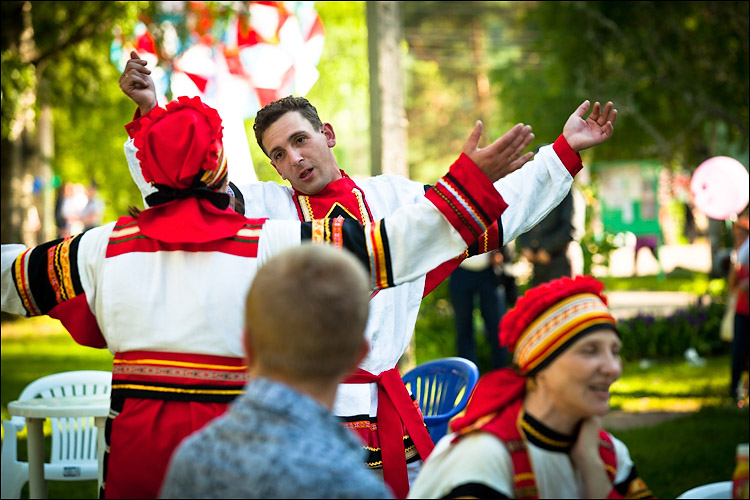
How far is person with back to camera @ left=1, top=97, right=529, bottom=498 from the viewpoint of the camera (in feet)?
8.20

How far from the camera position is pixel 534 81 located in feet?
53.8

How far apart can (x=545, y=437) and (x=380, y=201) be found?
4.56 feet

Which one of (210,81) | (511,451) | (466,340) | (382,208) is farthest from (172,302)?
(210,81)

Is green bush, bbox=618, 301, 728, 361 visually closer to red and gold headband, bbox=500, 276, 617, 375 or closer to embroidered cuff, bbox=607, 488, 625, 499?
red and gold headband, bbox=500, 276, 617, 375

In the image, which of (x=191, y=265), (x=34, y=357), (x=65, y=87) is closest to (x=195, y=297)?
(x=191, y=265)

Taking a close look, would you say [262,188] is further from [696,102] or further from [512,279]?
[696,102]

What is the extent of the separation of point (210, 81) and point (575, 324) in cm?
820

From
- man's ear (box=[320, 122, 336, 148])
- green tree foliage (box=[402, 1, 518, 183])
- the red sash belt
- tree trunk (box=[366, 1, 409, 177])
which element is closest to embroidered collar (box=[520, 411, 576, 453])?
the red sash belt

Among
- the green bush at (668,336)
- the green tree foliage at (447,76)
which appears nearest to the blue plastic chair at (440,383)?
the green bush at (668,336)

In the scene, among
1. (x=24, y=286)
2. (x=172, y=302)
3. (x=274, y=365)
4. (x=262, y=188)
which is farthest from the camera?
(x=262, y=188)

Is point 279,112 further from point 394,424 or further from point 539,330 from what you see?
point 539,330

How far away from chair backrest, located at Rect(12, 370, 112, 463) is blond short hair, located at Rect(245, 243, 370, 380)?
3.45m

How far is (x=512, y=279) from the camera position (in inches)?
354

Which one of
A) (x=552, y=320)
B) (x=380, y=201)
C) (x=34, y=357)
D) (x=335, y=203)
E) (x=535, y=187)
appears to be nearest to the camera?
(x=552, y=320)
